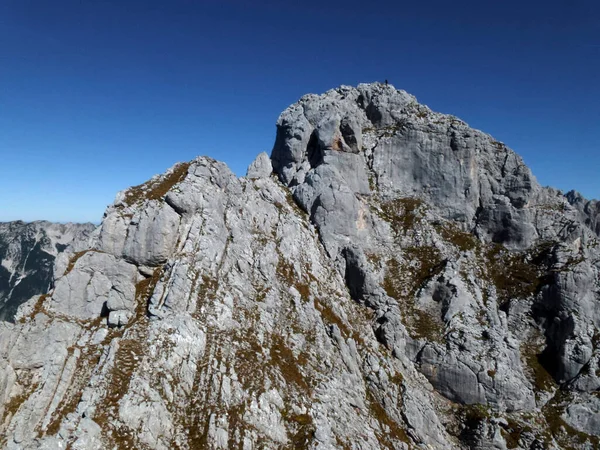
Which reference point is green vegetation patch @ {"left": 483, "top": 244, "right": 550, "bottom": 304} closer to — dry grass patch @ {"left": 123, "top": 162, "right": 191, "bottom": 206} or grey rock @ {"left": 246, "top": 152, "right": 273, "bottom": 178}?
grey rock @ {"left": 246, "top": 152, "right": 273, "bottom": 178}

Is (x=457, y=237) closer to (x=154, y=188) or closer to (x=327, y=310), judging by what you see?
(x=327, y=310)

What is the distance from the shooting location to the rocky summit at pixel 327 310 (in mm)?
28453

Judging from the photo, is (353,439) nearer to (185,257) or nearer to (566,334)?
(185,257)

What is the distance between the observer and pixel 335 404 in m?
34.5

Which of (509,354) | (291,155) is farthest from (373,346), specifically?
(291,155)

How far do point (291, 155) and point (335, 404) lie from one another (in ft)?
145

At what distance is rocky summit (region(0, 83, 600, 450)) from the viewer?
28453 mm

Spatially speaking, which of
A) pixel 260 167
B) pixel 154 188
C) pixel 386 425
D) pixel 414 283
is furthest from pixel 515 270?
pixel 154 188

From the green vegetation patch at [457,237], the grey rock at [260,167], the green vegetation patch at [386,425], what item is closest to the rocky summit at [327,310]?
the green vegetation patch at [386,425]

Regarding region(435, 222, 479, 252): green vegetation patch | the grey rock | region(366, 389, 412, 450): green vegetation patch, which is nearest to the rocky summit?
region(366, 389, 412, 450): green vegetation patch

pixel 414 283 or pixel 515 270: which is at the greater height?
pixel 515 270

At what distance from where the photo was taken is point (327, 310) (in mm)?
44438

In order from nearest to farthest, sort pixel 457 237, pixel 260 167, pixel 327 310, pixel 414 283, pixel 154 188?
1. pixel 154 188
2. pixel 327 310
3. pixel 414 283
4. pixel 457 237
5. pixel 260 167

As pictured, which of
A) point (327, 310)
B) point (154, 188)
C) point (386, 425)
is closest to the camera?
point (386, 425)
